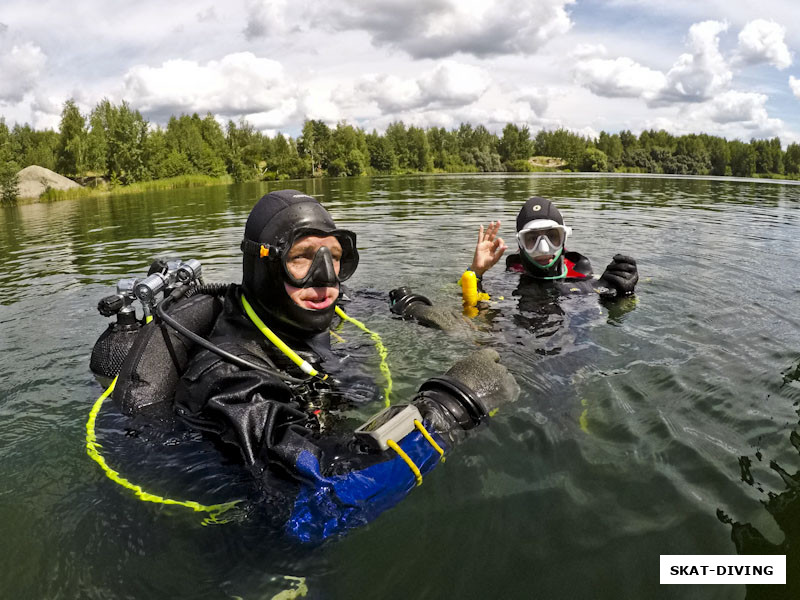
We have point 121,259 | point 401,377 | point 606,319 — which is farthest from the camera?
point 121,259

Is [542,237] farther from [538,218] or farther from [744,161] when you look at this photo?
[744,161]

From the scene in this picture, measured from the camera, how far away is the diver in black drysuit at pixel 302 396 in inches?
82.1

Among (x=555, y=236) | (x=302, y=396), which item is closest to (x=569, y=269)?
(x=555, y=236)

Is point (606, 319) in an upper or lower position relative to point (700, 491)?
upper

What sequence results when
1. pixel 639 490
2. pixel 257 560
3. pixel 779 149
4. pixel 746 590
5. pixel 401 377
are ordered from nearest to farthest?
pixel 746 590
pixel 257 560
pixel 639 490
pixel 401 377
pixel 779 149

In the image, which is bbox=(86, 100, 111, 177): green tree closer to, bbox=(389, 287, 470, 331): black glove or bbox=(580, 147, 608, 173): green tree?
bbox=(389, 287, 470, 331): black glove

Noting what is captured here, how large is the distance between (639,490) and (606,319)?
9.47 feet

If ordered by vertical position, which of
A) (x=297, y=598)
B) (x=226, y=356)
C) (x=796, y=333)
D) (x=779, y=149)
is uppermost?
(x=779, y=149)

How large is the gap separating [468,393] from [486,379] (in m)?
0.50

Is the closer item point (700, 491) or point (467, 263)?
point (700, 491)

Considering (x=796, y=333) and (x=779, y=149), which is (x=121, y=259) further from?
(x=779, y=149)

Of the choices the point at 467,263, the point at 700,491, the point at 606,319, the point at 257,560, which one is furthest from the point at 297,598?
the point at 467,263

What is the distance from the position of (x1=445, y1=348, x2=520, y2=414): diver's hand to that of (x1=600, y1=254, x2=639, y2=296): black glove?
307cm

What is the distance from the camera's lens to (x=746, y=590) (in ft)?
6.19
